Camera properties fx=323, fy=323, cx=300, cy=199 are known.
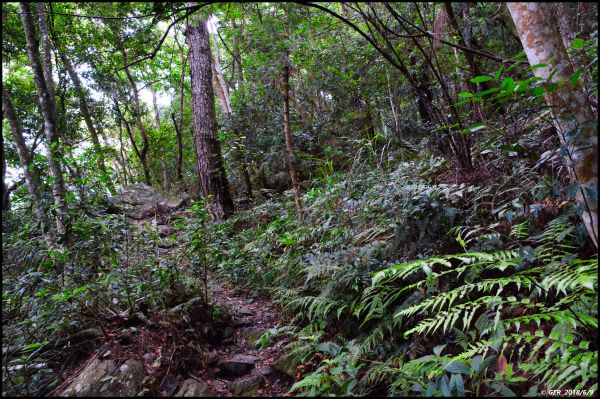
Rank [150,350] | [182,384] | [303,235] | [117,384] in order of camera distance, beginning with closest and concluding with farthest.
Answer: [117,384], [182,384], [150,350], [303,235]

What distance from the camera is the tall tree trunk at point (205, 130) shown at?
862 cm

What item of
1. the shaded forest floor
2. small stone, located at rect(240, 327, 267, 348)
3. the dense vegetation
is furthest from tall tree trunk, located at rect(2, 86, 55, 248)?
small stone, located at rect(240, 327, 267, 348)

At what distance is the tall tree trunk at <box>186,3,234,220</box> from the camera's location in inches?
339

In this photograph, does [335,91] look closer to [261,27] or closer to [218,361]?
[261,27]

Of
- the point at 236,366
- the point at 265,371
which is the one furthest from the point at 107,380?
the point at 265,371

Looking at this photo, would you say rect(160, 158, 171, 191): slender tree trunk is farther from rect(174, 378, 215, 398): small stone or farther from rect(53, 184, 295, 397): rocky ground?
rect(174, 378, 215, 398): small stone

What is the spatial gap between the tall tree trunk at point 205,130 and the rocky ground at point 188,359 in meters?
4.95

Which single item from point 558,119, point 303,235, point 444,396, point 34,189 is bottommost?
point 444,396

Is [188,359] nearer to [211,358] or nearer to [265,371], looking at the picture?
[211,358]

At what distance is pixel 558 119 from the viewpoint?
7.66 ft

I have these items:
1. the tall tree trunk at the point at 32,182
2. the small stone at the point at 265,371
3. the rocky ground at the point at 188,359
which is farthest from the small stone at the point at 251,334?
the tall tree trunk at the point at 32,182

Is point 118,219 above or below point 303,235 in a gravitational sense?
above

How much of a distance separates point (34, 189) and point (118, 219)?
3.33ft

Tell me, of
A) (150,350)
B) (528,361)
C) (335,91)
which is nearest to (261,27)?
(335,91)
